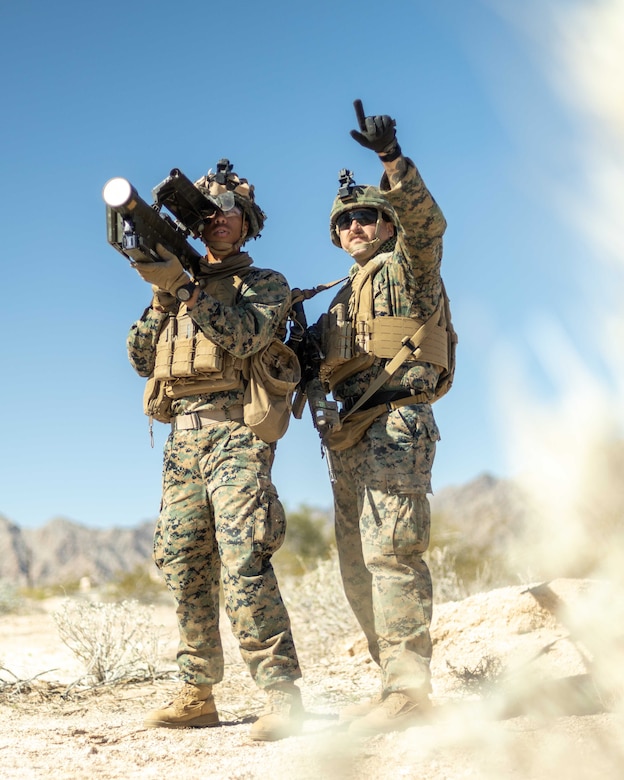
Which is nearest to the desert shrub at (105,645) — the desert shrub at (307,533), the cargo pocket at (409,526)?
the cargo pocket at (409,526)

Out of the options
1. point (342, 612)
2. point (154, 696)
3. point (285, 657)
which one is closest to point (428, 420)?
point (285, 657)

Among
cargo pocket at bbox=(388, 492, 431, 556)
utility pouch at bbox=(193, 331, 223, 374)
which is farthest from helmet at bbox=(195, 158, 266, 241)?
cargo pocket at bbox=(388, 492, 431, 556)

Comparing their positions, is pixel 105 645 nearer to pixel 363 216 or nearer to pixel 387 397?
pixel 387 397

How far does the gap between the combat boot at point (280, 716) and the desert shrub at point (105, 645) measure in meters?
2.62

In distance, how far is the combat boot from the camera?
3561 millimetres

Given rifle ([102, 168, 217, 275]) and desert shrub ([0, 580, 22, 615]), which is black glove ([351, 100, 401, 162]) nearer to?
rifle ([102, 168, 217, 275])

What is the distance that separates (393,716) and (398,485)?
1.03m

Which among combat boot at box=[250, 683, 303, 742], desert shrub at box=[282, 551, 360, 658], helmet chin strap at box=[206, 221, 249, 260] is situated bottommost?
combat boot at box=[250, 683, 303, 742]

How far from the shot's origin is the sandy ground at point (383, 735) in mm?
2941

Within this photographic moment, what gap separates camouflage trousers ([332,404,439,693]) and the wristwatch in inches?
44.0

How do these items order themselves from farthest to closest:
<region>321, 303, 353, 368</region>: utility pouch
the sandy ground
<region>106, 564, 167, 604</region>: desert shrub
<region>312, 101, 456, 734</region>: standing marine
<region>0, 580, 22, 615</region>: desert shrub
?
<region>106, 564, 167, 604</region>: desert shrub
<region>0, 580, 22, 615</region>: desert shrub
<region>321, 303, 353, 368</region>: utility pouch
<region>312, 101, 456, 734</region>: standing marine
the sandy ground

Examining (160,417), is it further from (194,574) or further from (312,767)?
(312,767)

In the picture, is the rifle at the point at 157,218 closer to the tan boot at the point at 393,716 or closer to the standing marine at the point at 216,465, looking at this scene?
the standing marine at the point at 216,465

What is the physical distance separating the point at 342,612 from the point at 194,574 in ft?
13.9
